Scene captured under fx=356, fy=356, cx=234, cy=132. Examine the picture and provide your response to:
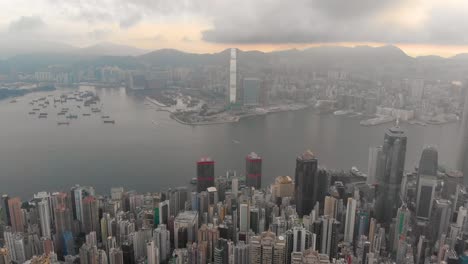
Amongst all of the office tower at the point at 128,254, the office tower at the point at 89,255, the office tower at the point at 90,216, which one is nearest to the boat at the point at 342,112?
the office tower at the point at 90,216

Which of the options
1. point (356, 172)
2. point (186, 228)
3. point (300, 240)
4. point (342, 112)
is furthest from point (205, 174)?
point (342, 112)

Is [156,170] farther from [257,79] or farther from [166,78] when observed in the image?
[166,78]

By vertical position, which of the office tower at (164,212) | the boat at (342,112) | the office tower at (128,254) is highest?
the boat at (342,112)

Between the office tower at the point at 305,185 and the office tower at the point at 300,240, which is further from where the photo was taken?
the office tower at the point at 305,185

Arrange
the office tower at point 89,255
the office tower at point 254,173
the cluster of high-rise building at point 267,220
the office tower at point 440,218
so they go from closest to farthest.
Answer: the office tower at point 89,255 → the cluster of high-rise building at point 267,220 → the office tower at point 440,218 → the office tower at point 254,173

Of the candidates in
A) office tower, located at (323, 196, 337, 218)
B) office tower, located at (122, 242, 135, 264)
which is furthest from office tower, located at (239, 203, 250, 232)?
office tower, located at (122, 242, 135, 264)

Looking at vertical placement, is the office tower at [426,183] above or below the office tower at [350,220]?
above

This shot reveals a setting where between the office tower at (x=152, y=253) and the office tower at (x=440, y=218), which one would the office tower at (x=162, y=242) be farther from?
the office tower at (x=440, y=218)
